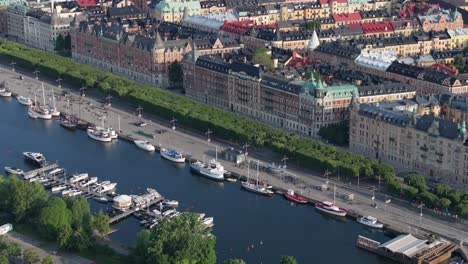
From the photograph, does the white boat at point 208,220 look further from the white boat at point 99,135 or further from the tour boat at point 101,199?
the white boat at point 99,135

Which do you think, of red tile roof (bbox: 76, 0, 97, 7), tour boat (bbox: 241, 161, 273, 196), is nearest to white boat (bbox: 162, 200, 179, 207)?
tour boat (bbox: 241, 161, 273, 196)

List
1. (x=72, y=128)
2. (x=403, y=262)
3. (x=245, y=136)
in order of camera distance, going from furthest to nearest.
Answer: (x=72, y=128)
(x=245, y=136)
(x=403, y=262)

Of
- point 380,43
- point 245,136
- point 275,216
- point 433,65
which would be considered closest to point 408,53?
point 380,43

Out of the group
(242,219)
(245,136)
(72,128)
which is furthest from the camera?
(72,128)

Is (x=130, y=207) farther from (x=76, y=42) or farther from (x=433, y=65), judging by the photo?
(x=76, y=42)

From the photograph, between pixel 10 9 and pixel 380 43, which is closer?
pixel 380 43

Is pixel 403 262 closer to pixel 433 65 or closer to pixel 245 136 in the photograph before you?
pixel 245 136

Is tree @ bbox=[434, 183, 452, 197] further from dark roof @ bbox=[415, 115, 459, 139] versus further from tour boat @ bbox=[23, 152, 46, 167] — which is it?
tour boat @ bbox=[23, 152, 46, 167]
